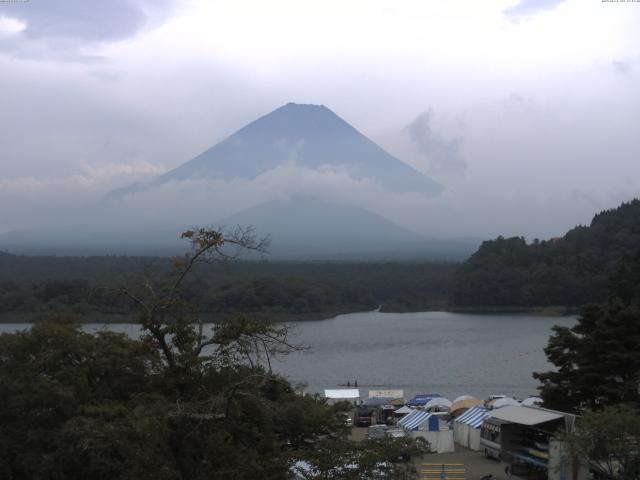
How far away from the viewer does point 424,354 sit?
25172 millimetres

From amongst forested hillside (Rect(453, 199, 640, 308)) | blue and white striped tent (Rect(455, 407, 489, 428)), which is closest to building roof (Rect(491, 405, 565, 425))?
blue and white striped tent (Rect(455, 407, 489, 428))

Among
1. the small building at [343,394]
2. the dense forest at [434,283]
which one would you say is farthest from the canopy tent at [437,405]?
the dense forest at [434,283]

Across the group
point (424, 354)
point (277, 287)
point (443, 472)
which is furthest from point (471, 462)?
point (277, 287)

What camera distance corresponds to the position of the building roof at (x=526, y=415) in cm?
809

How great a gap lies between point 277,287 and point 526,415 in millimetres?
28576

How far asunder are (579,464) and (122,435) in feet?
14.4

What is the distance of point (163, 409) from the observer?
4301 millimetres

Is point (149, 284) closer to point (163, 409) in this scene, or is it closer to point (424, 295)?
point (163, 409)

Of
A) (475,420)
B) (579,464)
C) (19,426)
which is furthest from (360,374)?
(19,426)

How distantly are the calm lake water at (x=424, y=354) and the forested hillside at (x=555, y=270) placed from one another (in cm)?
373

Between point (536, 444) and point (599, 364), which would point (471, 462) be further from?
point (599, 364)

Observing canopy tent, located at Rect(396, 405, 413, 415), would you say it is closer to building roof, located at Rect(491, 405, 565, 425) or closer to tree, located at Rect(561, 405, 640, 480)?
building roof, located at Rect(491, 405, 565, 425)

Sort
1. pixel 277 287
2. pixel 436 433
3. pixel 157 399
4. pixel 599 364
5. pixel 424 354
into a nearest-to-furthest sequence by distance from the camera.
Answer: pixel 157 399
pixel 599 364
pixel 436 433
pixel 424 354
pixel 277 287

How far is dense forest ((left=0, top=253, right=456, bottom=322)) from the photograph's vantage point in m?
34.4
